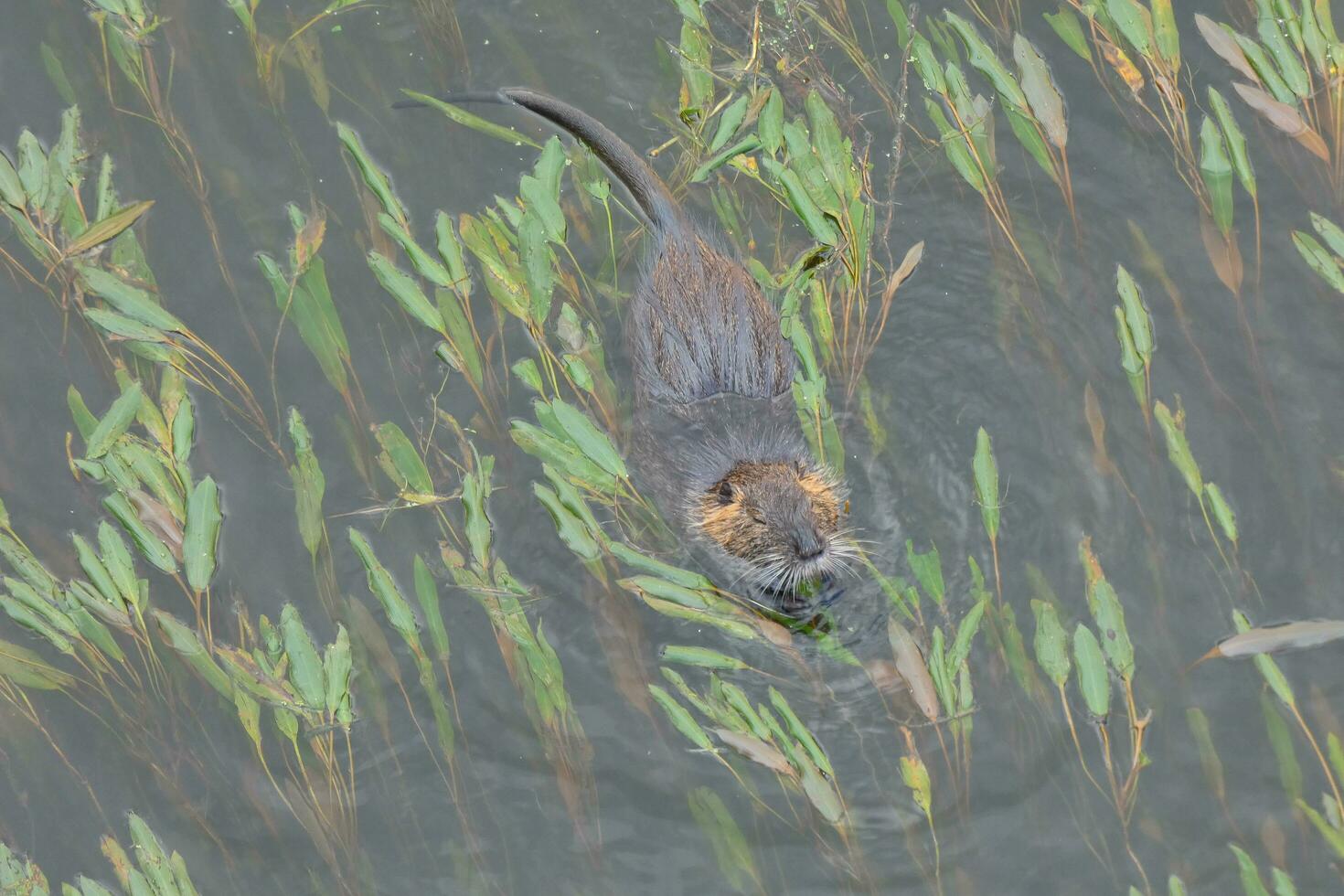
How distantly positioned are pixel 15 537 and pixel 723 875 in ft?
7.79

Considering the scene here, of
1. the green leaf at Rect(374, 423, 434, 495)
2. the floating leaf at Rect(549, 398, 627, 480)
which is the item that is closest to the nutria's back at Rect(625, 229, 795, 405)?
the floating leaf at Rect(549, 398, 627, 480)

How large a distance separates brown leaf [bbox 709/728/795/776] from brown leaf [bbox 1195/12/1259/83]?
272 centimetres

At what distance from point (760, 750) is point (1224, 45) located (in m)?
2.78

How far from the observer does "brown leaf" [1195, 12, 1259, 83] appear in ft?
15.5

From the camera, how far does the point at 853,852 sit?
413 centimetres

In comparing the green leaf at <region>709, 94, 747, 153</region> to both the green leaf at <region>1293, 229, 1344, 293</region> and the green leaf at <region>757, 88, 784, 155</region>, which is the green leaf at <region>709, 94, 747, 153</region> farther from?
the green leaf at <region>1293, 229, 1344, 293</region>

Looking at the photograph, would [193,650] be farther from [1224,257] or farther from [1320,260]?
[1320,260]

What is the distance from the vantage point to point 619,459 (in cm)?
419

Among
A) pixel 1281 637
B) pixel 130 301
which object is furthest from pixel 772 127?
pixel 1281 637

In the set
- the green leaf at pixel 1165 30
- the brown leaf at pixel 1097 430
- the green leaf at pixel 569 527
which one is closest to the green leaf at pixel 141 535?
the green leaf at pixel 569 527

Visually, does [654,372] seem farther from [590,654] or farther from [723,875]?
[723,875]

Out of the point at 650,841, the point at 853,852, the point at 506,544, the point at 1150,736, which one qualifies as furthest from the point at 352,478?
the point at 1150,736

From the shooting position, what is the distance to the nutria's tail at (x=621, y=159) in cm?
477

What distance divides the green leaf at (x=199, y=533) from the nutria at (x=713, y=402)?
53.6 inches
